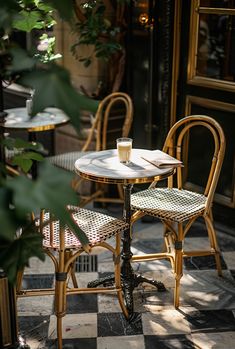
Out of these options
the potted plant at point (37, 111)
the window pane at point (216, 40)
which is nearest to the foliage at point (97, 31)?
the window pane at point (216, 40)

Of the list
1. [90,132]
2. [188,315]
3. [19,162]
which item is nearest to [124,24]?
[90,132]

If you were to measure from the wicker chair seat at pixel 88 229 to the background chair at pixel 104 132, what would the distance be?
1.15 meters

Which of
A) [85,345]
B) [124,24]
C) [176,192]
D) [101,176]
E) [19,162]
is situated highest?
[124,24]

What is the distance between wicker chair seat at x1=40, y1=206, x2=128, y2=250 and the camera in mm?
2691

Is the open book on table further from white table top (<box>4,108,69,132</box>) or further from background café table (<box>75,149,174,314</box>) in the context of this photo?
white table top (<box>4,108,69,132</box>)

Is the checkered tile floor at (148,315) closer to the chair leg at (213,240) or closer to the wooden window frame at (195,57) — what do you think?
the chair leg at (213,240)

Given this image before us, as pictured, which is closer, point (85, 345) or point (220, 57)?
point (85, 345)

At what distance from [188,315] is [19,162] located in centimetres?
149

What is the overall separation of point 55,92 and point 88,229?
1553 mm

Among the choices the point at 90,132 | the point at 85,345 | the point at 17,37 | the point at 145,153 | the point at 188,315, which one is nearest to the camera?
the point at 85,345

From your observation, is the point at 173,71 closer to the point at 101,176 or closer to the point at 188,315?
the point at 101,176

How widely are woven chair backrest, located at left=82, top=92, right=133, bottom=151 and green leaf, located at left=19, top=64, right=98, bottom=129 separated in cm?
262

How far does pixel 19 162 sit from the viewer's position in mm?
1961

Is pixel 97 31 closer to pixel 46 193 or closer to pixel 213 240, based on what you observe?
pixel 213 240
